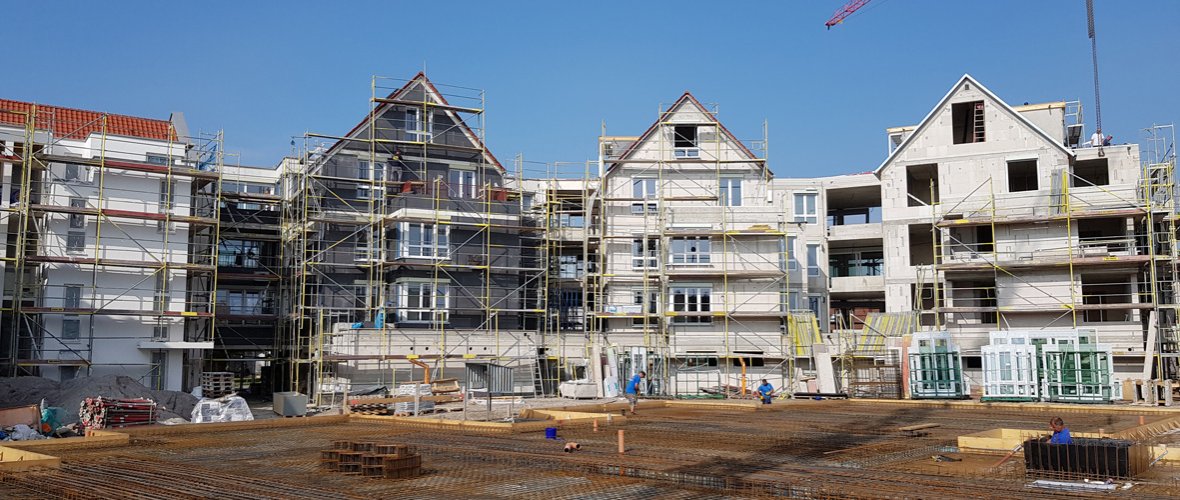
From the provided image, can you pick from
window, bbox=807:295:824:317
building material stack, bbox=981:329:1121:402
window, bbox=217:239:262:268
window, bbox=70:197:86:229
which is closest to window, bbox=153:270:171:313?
window, bbox=70:197:86:229

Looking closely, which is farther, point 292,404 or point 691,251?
point 691,251

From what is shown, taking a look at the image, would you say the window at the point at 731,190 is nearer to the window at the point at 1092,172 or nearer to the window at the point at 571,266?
the window at the point at 571,266

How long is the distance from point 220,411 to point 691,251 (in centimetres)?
2109

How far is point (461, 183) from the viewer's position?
142ft

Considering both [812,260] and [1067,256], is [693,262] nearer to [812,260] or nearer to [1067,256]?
[812,260]

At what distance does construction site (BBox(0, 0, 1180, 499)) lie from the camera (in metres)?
30.0

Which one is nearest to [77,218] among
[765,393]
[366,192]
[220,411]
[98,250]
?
[98,250]

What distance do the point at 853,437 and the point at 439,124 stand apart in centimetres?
2682

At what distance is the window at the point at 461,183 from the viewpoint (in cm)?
4266

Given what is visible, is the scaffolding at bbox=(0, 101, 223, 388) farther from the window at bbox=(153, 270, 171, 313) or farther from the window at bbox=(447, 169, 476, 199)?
the window at bbox=(447, 169, 476, 199)

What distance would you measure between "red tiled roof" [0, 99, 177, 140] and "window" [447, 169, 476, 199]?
35.3 ft

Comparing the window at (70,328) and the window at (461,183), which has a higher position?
the window at (461,183)

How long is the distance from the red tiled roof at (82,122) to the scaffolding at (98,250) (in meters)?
0.14

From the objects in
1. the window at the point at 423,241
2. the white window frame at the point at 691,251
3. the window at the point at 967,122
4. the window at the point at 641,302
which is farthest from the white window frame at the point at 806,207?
the window at the point at 423,241
